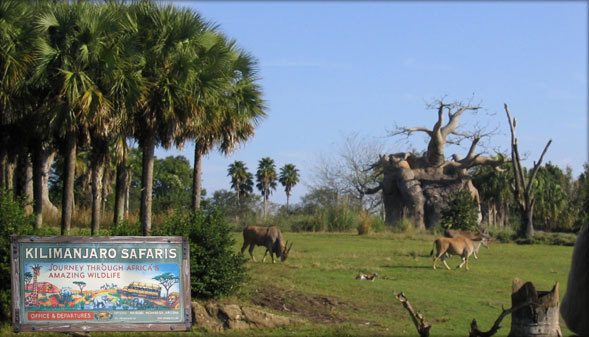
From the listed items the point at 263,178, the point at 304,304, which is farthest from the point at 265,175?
the point at 304,304

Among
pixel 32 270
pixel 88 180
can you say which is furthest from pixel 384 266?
pixel 88 180

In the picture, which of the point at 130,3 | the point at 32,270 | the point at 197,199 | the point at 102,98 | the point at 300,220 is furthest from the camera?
the point at 300,220

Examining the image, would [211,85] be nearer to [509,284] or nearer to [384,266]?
[384,266]

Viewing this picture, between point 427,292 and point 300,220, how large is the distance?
23.5 metres

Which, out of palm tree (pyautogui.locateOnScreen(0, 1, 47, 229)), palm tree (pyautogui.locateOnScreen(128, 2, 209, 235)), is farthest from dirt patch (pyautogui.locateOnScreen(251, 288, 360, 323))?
palm tree (pyautogui.locateOnScreen(0, 1, 47, 229))

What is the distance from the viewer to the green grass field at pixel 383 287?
15555 mm

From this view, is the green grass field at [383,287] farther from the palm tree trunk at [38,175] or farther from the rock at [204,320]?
the palm tree trunk at [38,175]

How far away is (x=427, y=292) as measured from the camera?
63.5 feet

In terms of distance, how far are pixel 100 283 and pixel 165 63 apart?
32.0ft

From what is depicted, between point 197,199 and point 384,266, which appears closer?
point 197,199

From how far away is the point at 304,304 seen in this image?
17.2 metres

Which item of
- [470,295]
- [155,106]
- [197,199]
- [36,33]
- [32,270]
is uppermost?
[36,33]

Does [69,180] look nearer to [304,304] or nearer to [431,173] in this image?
[304,304]

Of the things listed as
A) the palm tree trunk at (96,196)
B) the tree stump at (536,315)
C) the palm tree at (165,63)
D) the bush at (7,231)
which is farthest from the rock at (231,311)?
the tree stump at (536,315)
